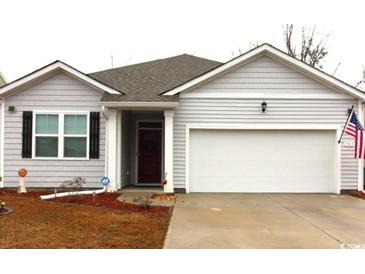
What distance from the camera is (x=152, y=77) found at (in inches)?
626

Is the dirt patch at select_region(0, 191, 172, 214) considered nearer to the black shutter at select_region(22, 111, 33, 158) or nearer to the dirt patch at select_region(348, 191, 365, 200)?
the black shutter at select_region(22, 111, 33, 158)

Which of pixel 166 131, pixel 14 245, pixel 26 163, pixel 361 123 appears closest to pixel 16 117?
pixel 26 163

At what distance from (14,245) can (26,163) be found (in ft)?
24.2

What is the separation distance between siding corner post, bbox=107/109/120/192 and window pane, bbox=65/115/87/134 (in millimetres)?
850

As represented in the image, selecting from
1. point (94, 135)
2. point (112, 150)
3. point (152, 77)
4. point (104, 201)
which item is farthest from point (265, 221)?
point (152, 77)

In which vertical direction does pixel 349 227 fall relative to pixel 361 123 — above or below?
below

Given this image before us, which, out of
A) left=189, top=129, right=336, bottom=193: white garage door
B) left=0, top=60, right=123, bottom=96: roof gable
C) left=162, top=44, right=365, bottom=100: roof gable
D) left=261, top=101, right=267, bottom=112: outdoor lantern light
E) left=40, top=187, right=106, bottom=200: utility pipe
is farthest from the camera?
left=189, top=129, right=336, bottom=193: white garage door

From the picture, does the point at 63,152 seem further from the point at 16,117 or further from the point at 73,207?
the point at 73,207

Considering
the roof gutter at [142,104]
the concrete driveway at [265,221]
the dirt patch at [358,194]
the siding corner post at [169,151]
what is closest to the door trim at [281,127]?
the dirt patch at [358,194]

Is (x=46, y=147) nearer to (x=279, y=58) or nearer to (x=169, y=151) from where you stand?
(x=169, y=151)

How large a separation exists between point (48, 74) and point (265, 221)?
8.37 metres

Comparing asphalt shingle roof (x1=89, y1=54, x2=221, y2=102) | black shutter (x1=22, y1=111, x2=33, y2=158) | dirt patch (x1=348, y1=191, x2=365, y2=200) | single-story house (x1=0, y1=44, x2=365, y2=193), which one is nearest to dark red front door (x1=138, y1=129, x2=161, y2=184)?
single-story house (x1=0, y1=44, x2=365, y2=193)

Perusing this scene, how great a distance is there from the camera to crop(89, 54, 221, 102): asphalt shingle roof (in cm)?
1330

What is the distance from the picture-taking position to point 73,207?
1002cm
